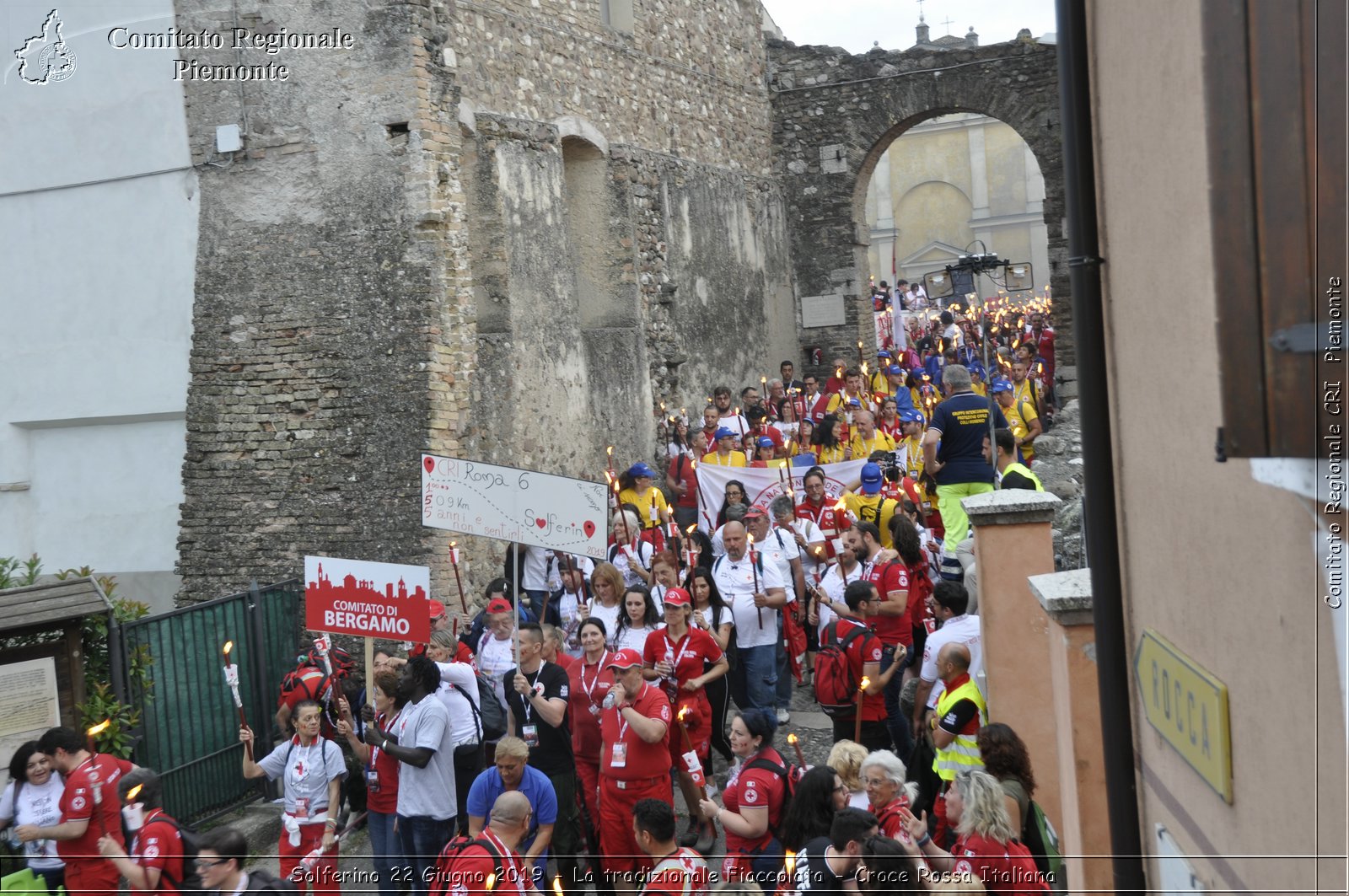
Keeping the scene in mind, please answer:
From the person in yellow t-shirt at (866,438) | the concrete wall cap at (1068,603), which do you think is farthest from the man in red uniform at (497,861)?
the person in yellow t-shirt at (866,438)

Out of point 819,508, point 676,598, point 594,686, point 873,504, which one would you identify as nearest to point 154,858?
point 594,686

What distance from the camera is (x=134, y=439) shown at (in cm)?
1294

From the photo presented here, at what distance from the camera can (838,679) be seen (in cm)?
739

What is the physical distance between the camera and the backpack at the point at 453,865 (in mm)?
5469

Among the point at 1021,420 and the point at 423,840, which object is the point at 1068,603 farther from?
the point at 1021,420

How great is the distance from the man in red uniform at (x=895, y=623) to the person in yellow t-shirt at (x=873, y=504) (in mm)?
1479

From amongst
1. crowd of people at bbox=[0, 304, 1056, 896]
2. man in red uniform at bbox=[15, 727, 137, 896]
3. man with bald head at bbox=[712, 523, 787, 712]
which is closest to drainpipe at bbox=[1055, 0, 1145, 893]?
crowd of people at bbox=[0, 304, 1056, 896]

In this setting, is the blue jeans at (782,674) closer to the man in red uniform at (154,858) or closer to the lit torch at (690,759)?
the lit torch at (690,759)

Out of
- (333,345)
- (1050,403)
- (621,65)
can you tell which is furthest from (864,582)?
(1050,403)

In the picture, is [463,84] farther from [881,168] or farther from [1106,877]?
[881,168]

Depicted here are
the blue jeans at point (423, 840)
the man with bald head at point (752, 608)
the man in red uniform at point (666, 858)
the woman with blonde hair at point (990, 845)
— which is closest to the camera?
the woman with blonde hair at point (990, 845)

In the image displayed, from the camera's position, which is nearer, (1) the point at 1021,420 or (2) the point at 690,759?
(2) the point at 690,759

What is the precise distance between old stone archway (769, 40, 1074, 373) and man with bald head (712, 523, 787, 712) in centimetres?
1325

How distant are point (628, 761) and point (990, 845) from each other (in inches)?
97.0
